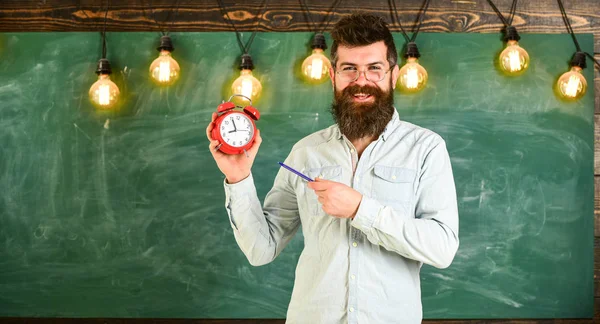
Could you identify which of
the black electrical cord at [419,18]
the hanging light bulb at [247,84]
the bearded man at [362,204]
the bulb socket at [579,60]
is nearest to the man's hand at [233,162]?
the bearded man at [362,204]

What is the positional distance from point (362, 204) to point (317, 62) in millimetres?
1514

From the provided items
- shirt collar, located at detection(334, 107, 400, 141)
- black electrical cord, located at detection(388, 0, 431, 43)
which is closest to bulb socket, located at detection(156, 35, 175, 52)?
black electrical cord, located at detection(388, 0, 431, 43)

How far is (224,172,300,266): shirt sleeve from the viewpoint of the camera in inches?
64.3

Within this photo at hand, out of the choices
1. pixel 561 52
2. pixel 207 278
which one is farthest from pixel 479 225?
pixel 207 278

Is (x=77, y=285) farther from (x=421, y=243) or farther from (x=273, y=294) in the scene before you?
(x=421, y=243)

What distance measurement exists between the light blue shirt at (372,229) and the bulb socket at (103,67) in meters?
1.48

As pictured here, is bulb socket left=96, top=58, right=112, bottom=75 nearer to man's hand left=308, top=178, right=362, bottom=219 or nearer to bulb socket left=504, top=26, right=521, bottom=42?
man's hand left=308, top=178, right=362, bottom=219

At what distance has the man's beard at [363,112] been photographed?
163cm

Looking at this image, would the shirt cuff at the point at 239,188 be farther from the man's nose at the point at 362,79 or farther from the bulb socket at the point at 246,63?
the bulb socket at the point at 246,63

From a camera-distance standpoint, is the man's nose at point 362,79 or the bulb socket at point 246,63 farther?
the bulb socket at point 246,63

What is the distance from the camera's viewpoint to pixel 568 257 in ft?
9.41

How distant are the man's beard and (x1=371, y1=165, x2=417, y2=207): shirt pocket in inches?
5.3

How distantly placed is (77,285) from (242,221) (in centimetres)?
160

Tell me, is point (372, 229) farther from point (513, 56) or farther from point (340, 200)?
point (513, 56)
